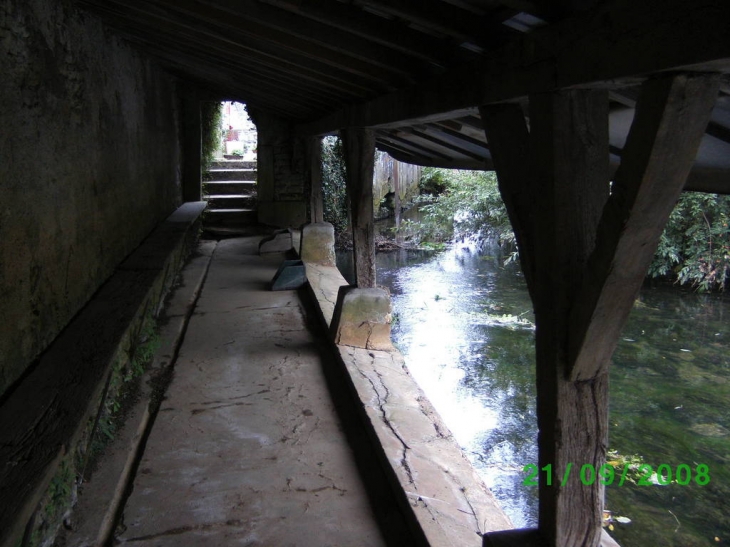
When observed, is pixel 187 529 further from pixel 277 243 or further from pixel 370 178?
pixel 277 243

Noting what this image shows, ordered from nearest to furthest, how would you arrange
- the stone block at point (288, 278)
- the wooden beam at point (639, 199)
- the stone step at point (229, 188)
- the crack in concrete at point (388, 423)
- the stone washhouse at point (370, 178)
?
the wooden beam at point (639, 199)
the stone washhouse at point (370, 178)
the crack in concrete at point (388, 423)
the stone block at point (288, 278)
the stone step at point (229, 188)

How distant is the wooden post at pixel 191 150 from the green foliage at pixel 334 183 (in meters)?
2.91

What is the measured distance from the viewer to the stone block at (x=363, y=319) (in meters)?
4.75

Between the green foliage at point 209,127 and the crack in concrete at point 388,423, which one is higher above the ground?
the green foliage at point 209,127

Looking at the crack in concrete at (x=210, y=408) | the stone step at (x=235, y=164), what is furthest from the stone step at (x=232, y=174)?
the crack in concrete at (x=210, y=408)

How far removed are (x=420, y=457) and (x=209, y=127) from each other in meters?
10.4

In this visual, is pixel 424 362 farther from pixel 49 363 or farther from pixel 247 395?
pixel 49 363

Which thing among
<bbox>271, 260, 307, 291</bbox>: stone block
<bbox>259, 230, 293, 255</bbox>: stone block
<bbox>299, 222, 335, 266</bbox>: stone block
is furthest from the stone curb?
<bbox>259, 230, 293, 255</bbox>: stone block

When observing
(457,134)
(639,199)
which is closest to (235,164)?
(457,134)

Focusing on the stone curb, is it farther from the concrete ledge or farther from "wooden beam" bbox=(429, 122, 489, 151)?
"wooden beam" bbox=(429, 122, 489, 151)

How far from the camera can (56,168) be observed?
3.50 m

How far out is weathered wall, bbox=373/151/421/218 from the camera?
52.0ft

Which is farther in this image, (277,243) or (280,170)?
(280,170)

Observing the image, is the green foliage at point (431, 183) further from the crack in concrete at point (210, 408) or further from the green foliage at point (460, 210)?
the crack in concrete at point (210, 408)
